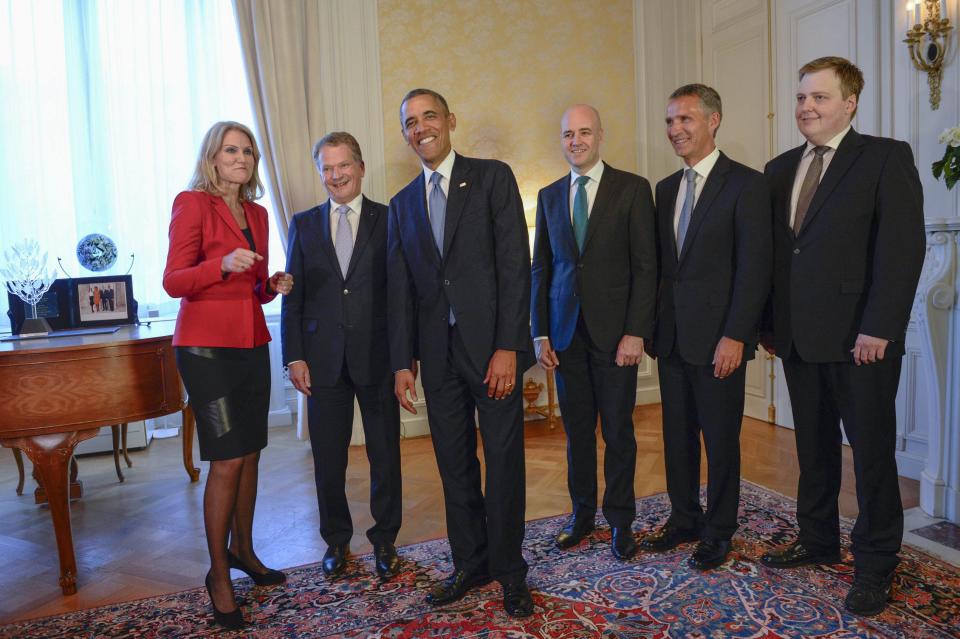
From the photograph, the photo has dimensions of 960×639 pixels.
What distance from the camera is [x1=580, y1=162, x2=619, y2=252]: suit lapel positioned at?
2766mm

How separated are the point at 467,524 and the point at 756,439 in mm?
2724

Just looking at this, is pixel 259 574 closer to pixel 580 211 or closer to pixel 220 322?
pixel 220 322

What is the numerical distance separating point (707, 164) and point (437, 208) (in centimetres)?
102

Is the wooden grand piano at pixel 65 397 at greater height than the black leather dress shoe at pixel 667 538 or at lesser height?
greater

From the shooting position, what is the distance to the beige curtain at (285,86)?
4680 millimetres

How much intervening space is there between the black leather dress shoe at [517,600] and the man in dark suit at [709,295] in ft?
2.30

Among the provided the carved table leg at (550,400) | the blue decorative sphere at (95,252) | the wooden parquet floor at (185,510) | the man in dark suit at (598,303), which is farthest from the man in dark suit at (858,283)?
the blue decorative sphere at (95,252)

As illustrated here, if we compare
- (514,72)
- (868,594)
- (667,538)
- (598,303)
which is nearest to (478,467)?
(598,303)

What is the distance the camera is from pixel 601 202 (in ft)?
9.12

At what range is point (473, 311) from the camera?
7.61 feet

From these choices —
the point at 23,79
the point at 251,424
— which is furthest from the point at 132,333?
the point at 23,79

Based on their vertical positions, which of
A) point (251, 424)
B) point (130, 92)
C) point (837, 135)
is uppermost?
point (130, 92)

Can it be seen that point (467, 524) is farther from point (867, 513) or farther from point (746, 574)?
point (867, 513)

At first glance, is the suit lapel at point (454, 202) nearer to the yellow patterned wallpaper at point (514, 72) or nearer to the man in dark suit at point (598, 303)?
the man in dark suit at point (598, 303)
